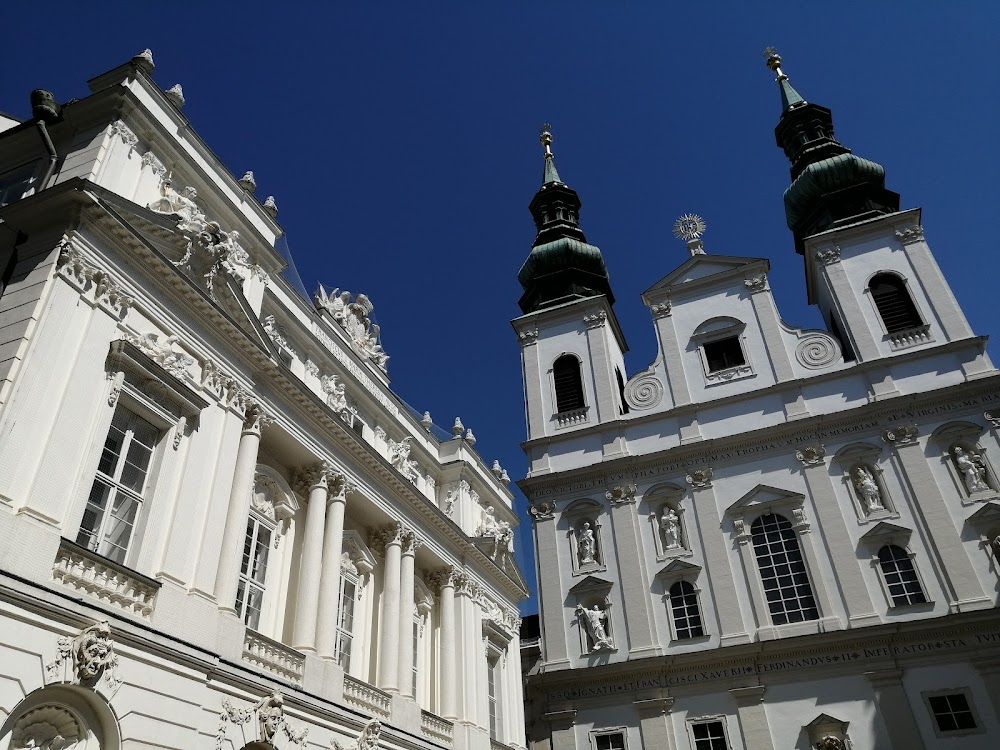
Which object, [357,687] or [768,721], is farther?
[768,721]

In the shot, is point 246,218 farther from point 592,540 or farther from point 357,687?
point 592,540

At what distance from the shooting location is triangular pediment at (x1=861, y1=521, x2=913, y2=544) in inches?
903

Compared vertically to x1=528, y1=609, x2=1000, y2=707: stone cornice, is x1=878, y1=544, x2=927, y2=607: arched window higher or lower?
higher

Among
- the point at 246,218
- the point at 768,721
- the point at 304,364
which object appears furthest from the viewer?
the point at 768,721

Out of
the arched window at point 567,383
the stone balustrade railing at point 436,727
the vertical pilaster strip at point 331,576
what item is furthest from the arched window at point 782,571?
the vertical pilaster strip at point 331,576

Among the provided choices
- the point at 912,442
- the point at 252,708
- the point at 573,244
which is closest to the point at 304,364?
the point at 252,708

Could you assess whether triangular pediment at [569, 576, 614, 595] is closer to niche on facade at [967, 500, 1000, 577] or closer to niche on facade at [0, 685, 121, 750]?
niche on facade at [967, 500, 1000, 577]

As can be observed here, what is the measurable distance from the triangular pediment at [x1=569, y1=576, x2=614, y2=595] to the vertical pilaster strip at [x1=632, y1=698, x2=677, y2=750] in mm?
3769

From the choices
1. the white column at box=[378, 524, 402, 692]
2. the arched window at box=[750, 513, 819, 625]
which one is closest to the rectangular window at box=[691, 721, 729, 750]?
the arched window at box=[750, 513, 819, 625]

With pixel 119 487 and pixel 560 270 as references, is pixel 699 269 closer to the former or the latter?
pixel 560 270

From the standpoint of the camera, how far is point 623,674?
23.9 metres

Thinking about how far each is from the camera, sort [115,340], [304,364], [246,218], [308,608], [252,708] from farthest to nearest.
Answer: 1. [304,364]
2. [246,218]
3. [308,608]
4. [252,708]
5. [115,340]

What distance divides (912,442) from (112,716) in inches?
922

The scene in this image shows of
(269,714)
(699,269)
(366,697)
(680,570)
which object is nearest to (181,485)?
(269,714)
